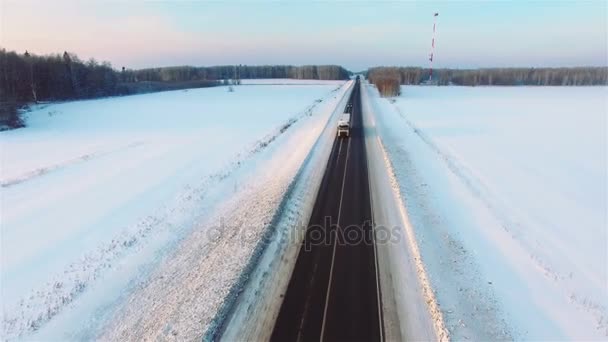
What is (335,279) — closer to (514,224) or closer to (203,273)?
(203,273)

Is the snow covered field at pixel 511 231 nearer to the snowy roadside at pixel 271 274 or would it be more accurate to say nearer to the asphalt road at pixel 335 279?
the asphalt road at pixel 335 279

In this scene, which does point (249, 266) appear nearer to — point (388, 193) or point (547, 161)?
point (388, 193)

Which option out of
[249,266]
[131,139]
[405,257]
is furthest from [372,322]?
[131,139]

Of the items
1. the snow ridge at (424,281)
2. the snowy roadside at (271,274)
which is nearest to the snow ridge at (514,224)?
the snow ridge at (424,281)

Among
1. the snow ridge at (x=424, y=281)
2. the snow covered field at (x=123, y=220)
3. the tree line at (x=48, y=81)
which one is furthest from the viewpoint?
the tree line at (x=48, y=81)

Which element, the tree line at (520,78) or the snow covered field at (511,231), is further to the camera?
the tree line at (520,78)
